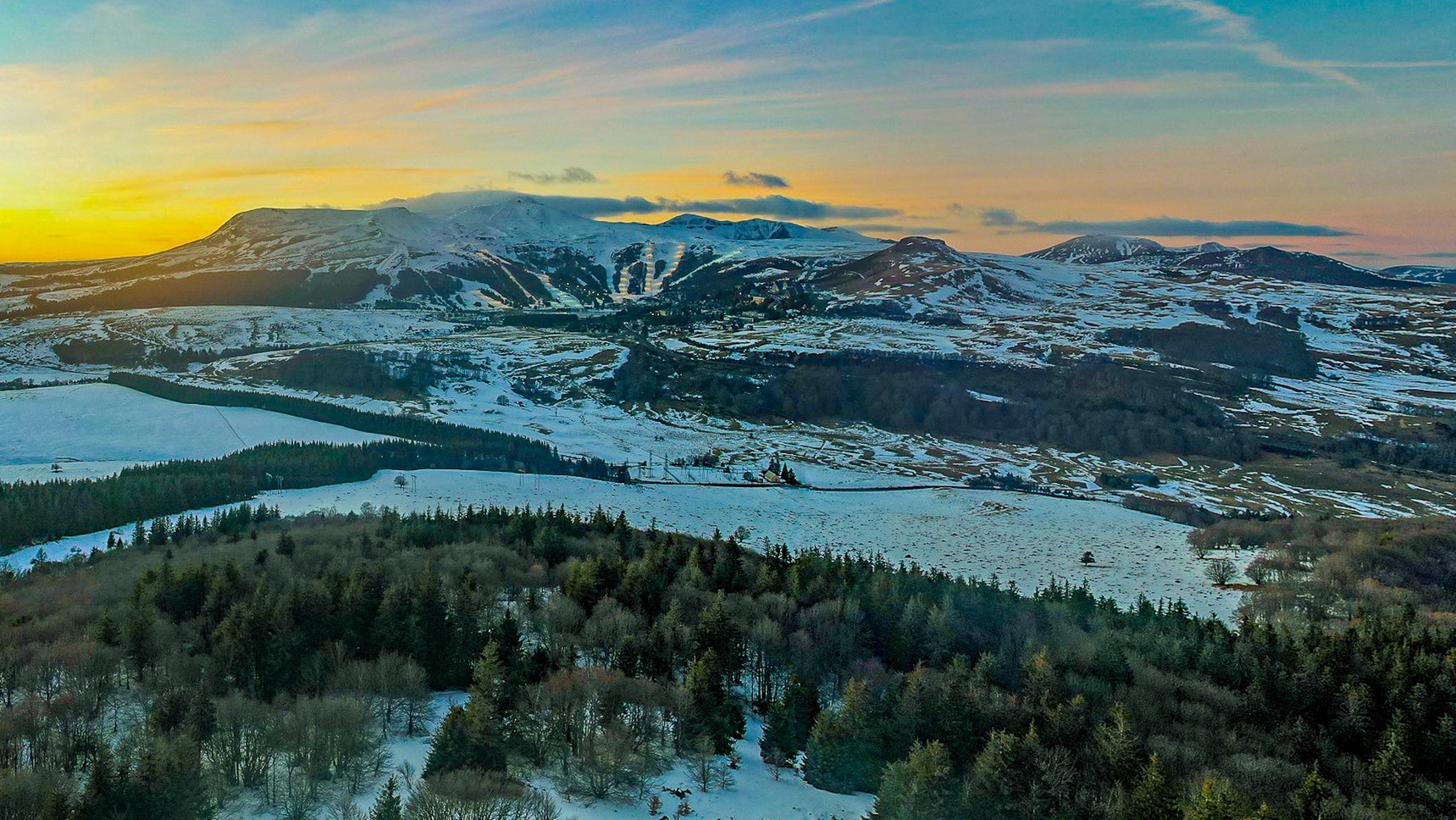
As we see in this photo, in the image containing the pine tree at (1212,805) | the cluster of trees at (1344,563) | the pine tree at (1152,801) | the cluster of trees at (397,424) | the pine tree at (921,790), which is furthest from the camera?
the cluster of trees at (397,424)

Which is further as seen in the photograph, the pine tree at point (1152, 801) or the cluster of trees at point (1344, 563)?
the cluster of trees at point (1344, 563)

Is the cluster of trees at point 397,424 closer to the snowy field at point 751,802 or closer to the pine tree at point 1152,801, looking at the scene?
the snowy field at point 751,802

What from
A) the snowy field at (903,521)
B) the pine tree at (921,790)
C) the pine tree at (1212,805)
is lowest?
the snowy field at (903,521)

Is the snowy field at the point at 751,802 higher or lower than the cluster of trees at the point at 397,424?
lower

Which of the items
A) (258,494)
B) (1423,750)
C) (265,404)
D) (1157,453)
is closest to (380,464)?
(258,494)

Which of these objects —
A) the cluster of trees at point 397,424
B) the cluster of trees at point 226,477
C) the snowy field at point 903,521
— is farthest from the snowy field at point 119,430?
the snowy field at point 903,521

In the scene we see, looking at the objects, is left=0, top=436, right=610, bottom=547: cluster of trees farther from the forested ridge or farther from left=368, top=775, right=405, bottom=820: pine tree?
left=368, top=775, right=405, bottom=820: pine tree

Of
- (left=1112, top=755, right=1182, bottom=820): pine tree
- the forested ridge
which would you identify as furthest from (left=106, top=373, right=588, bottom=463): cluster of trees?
(left=1112, top=755, right=1182, bottom=820): pine tree
